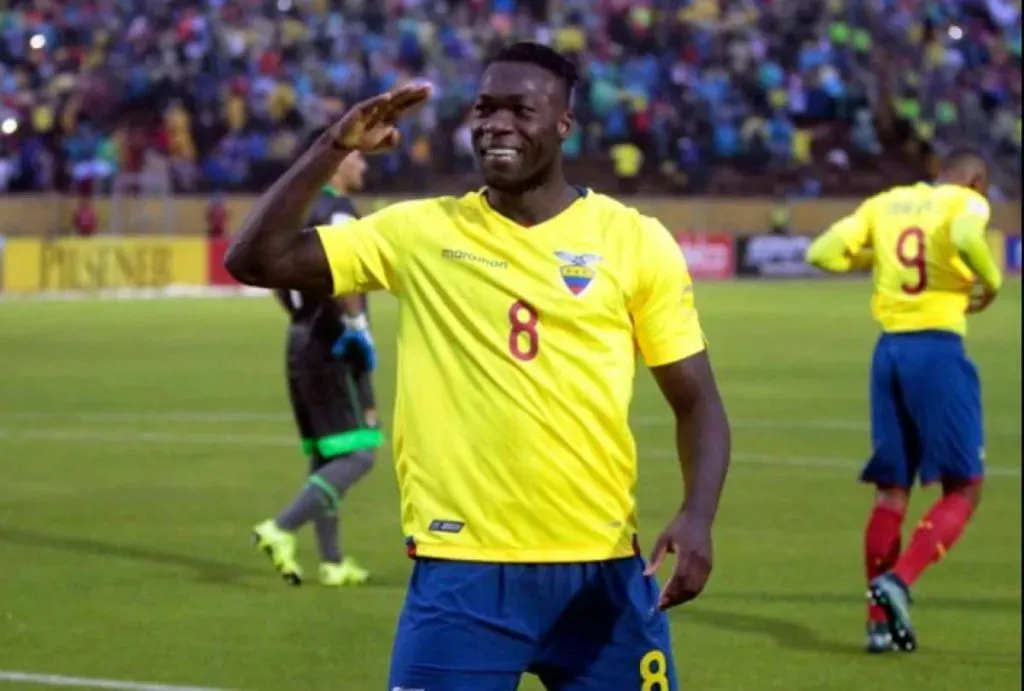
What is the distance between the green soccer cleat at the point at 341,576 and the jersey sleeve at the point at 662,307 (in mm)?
6446

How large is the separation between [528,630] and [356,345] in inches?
245

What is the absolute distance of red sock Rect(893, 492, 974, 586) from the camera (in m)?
9.73

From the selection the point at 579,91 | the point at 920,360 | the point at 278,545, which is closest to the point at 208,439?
the point at 278,545

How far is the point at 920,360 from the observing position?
993 centimetres

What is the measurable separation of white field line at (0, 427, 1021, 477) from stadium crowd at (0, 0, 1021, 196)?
2173 centimetres

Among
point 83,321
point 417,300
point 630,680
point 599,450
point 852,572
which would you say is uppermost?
point 417,300

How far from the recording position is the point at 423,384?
502 cm

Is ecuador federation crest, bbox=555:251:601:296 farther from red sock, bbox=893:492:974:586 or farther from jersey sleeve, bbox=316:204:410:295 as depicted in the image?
red sock, bbox=893:492:974:586

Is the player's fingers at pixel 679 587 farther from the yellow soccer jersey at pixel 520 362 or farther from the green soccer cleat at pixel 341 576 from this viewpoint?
the green soccer cleat at pixel 341 576

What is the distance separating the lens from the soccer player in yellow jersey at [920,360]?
9.90 metres

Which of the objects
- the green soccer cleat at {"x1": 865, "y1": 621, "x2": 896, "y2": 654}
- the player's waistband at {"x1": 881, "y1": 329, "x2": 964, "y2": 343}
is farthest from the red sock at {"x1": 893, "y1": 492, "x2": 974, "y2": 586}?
the player's waistband at {"x1": 881, "y1": 329, "x2": 964, "y2": 343}

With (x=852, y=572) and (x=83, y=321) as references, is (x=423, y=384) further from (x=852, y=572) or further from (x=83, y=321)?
(x=83, y=321)

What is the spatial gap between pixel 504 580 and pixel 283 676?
4.31 m

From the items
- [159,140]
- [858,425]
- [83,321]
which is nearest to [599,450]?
[858,425]
